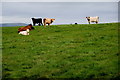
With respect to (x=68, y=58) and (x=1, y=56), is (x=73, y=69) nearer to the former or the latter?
(x=68, y=58)

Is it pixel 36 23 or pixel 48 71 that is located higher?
pixel 36 23

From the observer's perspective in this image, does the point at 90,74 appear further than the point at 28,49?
No

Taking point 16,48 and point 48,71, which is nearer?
point 48,71

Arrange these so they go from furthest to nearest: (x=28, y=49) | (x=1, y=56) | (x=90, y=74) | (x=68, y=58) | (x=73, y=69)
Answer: (x=28, y=49), (x=1, y=56), (x=68, y=58), (x=73, y=69), (x=90, y=74)

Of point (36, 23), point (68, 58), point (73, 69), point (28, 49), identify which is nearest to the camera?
point (73, 69)

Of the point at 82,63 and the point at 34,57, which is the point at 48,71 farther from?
the point at 34,57

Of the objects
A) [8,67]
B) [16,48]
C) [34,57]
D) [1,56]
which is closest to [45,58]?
[34,57]

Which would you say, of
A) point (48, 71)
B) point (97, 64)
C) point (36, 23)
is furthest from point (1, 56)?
point (36, 23)

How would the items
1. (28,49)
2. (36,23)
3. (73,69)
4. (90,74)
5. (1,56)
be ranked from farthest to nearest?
1. (36,23)
2. (28,49)
3. (1,56)
4. (73,69)
5. (90,74)

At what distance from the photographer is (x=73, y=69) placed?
12734 mm

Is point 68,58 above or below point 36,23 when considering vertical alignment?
below

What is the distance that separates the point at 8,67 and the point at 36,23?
1326 inches

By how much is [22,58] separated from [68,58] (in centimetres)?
334

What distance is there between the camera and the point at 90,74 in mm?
11727
